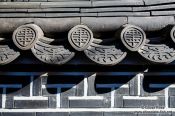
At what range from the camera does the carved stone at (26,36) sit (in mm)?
2512

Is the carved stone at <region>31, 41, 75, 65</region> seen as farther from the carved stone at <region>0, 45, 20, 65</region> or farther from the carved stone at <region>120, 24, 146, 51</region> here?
the carved stone at <region>120, 24, 146, 51</region>

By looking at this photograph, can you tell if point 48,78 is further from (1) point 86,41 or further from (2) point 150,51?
(2) point 150,51

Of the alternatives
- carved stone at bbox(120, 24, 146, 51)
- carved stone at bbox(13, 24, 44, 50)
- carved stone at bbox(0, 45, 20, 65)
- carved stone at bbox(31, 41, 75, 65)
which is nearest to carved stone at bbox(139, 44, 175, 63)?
carved stone at bbox(120, 24, 146, 51)

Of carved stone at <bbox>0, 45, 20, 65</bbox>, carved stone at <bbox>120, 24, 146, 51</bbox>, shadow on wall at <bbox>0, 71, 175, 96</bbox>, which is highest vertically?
carved stone at <bbox>120, 24, 146, 51</bbox>

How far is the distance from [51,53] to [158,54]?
27.4 inches

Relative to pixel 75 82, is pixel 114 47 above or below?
above

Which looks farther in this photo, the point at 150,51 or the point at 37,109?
the point at 37,109

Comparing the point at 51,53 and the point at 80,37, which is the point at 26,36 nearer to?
the point at 51,53

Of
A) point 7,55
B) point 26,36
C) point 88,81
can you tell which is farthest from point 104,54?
point 7,55

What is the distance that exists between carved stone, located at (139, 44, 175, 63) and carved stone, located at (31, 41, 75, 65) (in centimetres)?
47

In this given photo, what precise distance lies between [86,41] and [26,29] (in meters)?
0.40

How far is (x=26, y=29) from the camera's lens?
100 inches

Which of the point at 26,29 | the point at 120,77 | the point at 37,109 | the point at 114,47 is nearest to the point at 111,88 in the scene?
the point at 120,77

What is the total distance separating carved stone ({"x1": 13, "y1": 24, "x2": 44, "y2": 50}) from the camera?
251 centimetres
